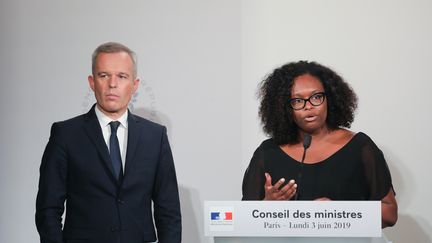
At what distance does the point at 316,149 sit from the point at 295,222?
2.39 ft

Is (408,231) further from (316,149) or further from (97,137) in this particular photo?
(97,137)

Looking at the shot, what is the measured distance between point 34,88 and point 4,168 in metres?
0.49

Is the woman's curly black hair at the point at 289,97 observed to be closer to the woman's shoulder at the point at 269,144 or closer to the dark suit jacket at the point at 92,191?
the woman's shoulder at the point at 269,144

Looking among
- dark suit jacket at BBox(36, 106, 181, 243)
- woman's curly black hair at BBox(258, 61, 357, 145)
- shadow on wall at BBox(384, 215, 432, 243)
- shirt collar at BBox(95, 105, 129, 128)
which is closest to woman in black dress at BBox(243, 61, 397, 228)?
woman's curly black hair at BBox(258, 61, 357, 145)

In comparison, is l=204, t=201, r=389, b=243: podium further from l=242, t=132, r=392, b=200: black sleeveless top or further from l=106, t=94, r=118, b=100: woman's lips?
l=106, t=94, r=118, b=100: woman's lips

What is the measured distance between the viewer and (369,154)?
98.9 inches

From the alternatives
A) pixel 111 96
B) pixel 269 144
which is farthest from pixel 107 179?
pixel 269 144

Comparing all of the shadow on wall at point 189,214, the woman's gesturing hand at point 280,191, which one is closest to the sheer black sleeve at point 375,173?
the woman's gesturing hand at point 280,191

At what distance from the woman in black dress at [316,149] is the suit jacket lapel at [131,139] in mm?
585

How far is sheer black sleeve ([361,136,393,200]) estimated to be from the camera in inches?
98.0

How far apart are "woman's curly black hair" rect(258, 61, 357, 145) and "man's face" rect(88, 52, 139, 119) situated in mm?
681

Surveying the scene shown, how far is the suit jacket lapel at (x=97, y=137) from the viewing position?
88.2 inches

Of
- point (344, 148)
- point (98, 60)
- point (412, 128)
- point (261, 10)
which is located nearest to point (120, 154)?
point (98, 60)

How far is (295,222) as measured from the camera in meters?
1.88
